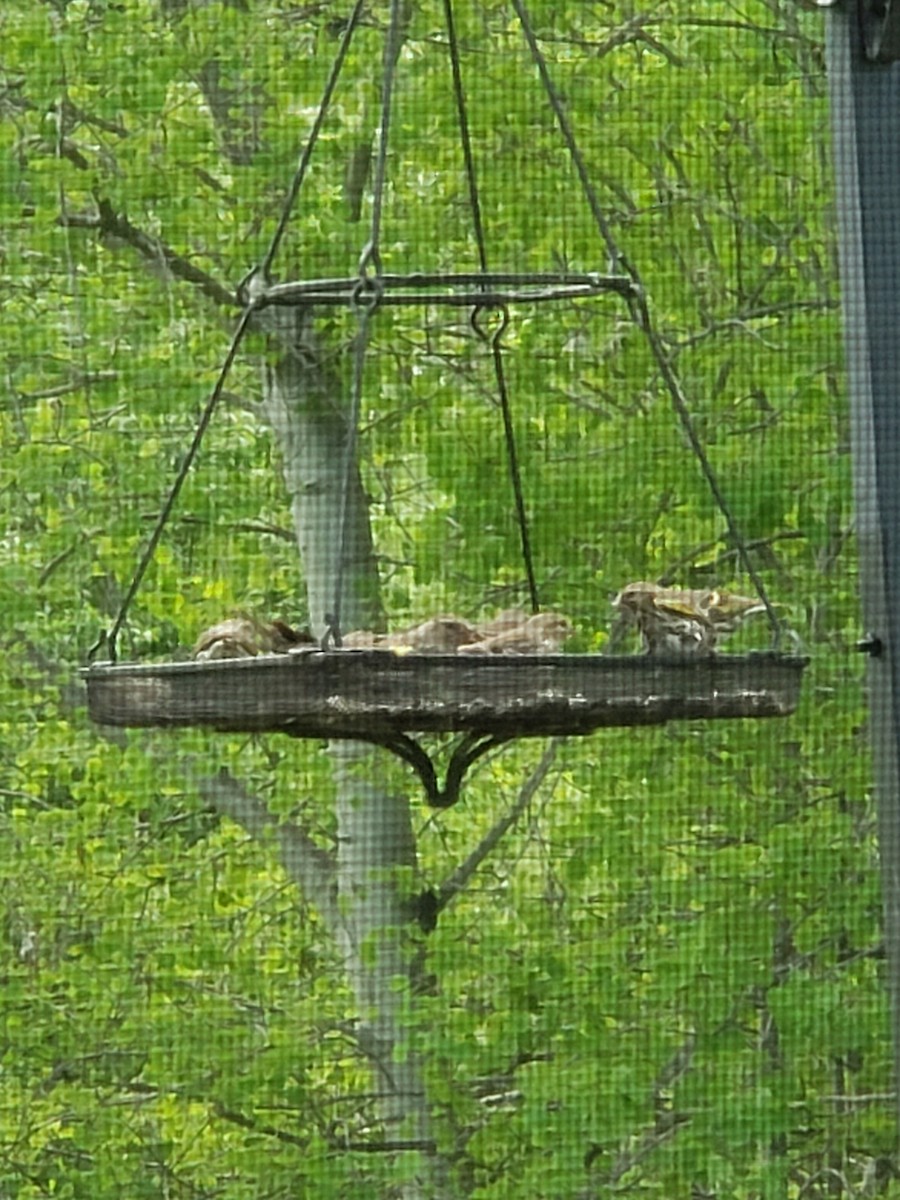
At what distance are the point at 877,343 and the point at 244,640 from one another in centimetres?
81

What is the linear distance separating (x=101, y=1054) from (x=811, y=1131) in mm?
1055

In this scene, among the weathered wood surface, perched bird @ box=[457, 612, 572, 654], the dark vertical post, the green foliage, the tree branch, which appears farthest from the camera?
the tree branch

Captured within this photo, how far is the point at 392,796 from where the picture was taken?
10.2ft

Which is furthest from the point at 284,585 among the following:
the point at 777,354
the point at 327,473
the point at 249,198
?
the point at 777,354

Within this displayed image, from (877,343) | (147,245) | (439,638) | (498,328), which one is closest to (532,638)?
(439,638)

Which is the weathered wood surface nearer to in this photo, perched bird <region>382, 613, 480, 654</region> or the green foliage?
perched bird <region>382, 613, 480, 654</region>

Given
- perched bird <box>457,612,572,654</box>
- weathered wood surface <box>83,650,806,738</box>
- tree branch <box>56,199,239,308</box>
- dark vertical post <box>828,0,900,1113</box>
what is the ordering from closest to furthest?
1. weathered wood surface <box>83,650,806,738</box>
2. perched bird <box>457,612,572,654</box>
3. dark vertical post <box>828,0,900,1113</box>
4. tree branch <box>56,199,239,308</box>

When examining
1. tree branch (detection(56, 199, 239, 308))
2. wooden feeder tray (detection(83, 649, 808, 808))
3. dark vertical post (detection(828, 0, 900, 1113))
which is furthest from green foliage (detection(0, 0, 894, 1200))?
wooden feeder tray (detection(83, 649, 808, 808))

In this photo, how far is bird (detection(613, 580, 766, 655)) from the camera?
1.23 metres

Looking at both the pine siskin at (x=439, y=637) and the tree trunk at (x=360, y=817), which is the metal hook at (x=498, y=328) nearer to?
the pine siskin at (x=439, y=637)

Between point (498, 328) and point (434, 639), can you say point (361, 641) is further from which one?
point (498, 328)

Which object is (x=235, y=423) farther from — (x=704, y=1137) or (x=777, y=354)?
(x=704, y=1137)

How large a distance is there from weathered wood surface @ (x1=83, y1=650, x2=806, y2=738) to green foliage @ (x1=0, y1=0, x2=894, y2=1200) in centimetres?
167

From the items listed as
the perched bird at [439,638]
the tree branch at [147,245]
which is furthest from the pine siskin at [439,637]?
the tree branch at [147,245]
